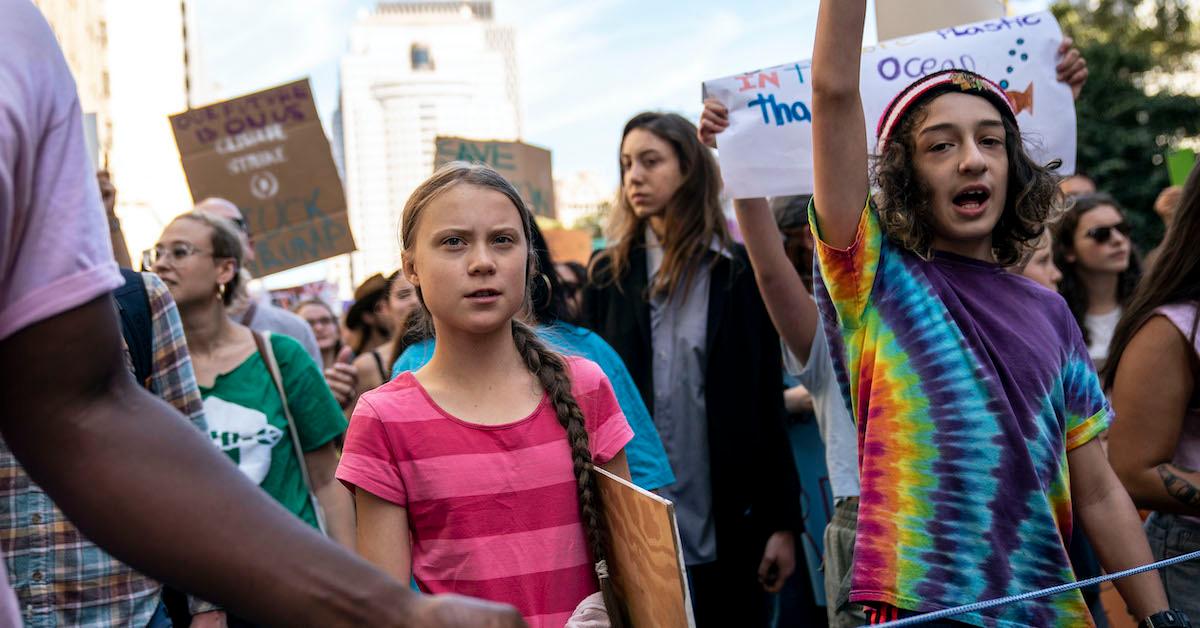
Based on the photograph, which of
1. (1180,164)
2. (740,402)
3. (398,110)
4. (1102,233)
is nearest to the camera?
(740,402)

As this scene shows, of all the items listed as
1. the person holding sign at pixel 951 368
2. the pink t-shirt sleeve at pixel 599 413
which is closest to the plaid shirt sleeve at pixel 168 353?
the pink t-shirt sleeve at pixel 599 413

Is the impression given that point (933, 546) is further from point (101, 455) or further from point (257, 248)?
point (257, 248)

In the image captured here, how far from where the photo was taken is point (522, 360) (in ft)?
7.58

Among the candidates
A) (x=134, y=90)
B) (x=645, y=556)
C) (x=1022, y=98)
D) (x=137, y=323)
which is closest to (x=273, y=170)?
(x=137, y=323)

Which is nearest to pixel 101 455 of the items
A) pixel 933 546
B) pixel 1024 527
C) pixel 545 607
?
pixel 545 607

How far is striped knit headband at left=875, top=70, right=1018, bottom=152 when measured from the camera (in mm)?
2311

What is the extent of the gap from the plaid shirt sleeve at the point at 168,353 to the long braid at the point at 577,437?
111 centimetres

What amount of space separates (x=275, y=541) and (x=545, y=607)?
44.8 inches

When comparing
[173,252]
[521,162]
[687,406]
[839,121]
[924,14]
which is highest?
[924,14]

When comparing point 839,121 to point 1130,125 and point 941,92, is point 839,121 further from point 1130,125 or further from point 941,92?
point 1130,125

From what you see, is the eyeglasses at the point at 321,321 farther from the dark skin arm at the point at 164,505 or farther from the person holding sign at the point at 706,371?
the dark skin arm at the point at 164,505

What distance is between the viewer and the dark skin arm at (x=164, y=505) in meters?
0.94

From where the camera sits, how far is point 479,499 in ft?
6.75

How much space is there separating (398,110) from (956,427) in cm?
11250
